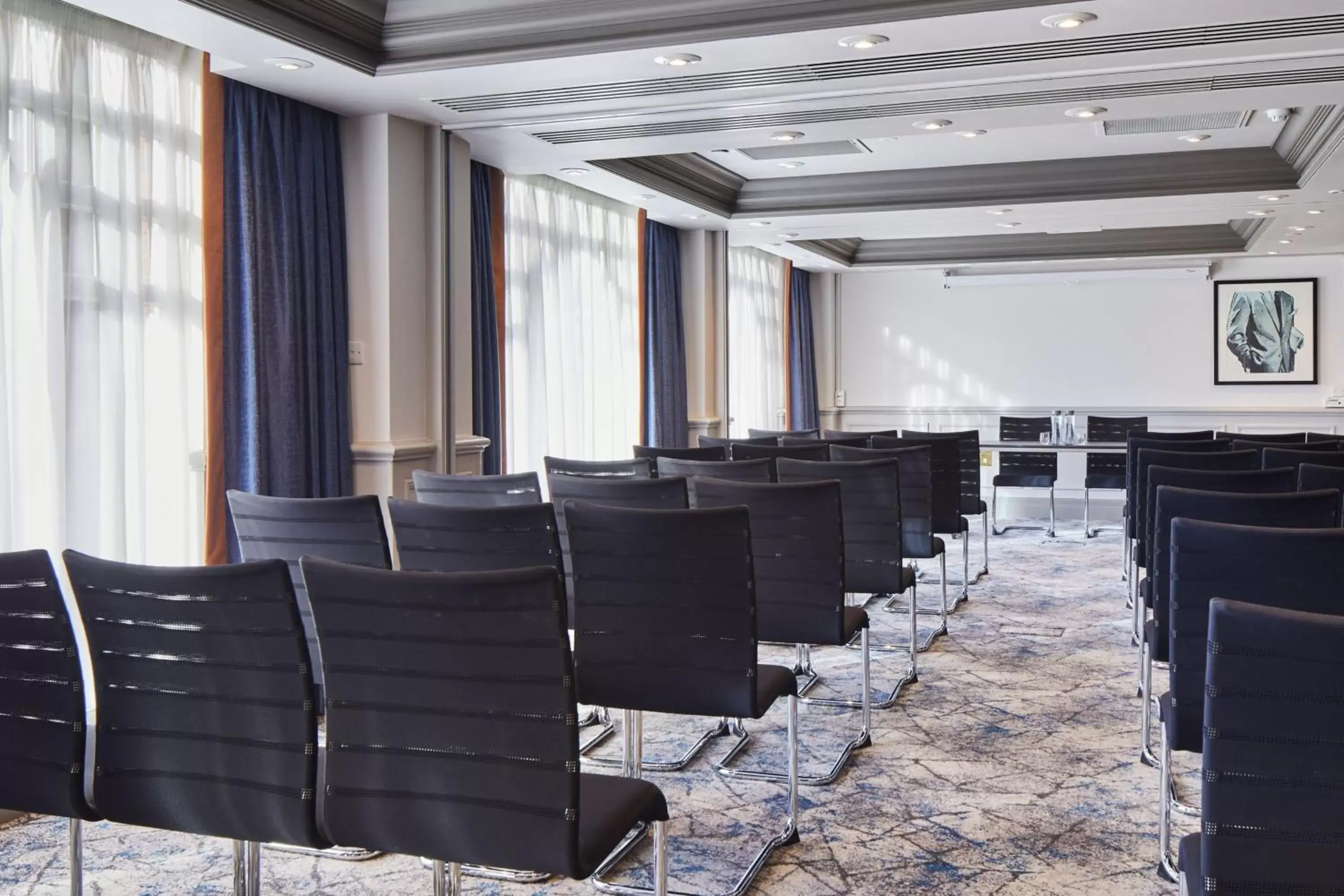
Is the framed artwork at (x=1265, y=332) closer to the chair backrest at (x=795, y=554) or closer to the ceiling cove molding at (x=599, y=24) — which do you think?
the ceiling cove molding at (x=599, y=24)

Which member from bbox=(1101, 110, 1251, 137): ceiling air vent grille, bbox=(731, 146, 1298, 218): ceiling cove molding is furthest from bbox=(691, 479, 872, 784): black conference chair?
bbox=(731, 146, 1298, 218): ceiling cove molding

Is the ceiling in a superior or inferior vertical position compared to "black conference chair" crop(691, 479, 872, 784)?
superior

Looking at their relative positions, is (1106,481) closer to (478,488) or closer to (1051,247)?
(1051,247)

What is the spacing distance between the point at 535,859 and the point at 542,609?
415 millimetres

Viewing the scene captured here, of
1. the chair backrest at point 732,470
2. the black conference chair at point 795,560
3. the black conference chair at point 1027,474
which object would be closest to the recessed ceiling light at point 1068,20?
the chair backrest at point 732,470

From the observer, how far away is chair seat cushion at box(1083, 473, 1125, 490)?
9.20m

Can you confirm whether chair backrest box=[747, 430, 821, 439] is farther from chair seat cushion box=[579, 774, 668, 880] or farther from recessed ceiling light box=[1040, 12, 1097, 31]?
chair seat cushion box=[579, 774, 668, 880]

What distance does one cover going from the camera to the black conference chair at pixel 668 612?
8.82ft

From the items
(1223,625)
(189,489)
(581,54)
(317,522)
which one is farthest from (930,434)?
(1223,625)

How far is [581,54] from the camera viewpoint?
14.9 feet

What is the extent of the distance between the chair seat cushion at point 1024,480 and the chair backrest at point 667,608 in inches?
289

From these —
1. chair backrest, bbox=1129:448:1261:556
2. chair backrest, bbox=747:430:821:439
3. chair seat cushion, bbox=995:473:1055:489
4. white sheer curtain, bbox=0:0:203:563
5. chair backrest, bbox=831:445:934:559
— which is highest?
white sheer curtain, bbox=0:0:203:563

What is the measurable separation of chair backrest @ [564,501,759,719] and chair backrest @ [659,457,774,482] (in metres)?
1.46

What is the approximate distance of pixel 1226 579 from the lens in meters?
2.42
